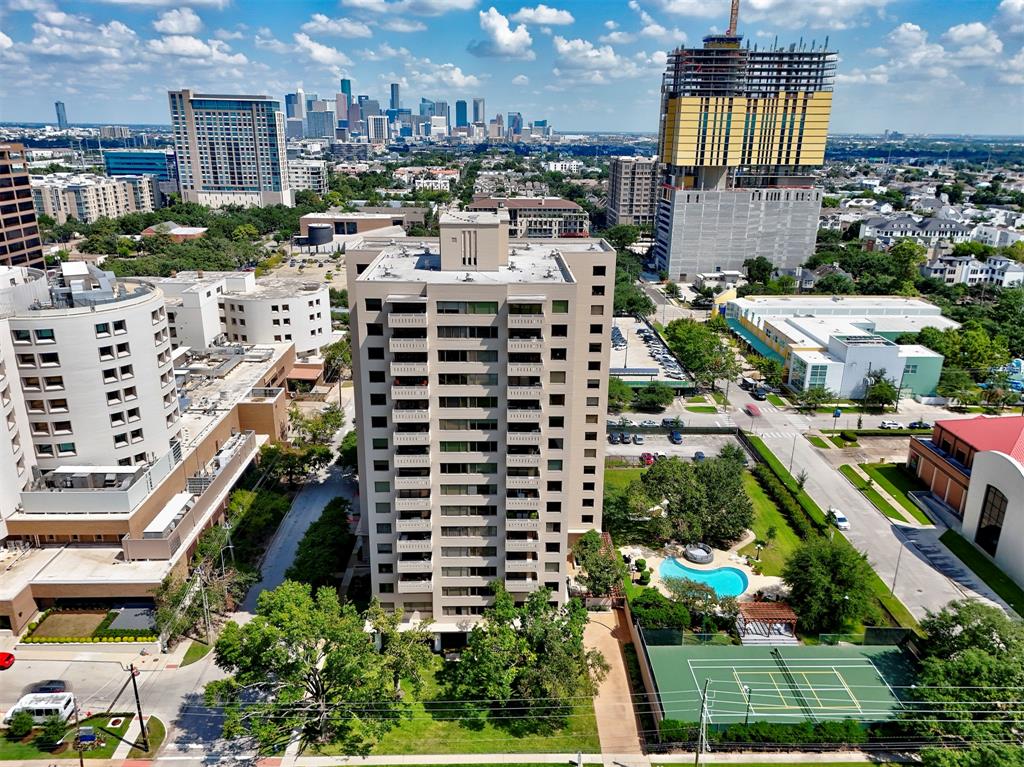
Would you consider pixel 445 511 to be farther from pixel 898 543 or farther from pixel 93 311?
pixel 898 543

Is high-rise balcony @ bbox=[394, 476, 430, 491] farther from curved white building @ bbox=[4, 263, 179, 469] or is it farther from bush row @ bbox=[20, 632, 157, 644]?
curved white building @ bbox=[4, 263, 179, 469]

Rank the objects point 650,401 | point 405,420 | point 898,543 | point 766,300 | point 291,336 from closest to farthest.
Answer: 1. point 405,420
2. point 898,543
3. point 650,401
4. point 291,336
5. point 766,300

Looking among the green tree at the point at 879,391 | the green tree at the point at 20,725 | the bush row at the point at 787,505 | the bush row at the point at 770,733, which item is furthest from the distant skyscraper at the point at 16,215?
the green tree at the point at 879,391

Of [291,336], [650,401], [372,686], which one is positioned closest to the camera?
[372,686]

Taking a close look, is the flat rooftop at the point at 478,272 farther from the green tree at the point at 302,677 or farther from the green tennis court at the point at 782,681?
the green tennis court at the point at 782,681

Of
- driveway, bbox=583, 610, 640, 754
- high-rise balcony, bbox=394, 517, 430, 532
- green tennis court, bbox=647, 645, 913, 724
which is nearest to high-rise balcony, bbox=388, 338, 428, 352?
high-rise balcony, bbox=394, 517, 430, 532

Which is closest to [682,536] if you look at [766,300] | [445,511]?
[445,511]
